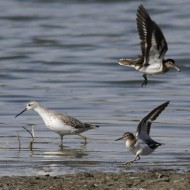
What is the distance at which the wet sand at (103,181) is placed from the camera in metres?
9.20

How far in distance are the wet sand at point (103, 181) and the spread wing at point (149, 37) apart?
2940 millimetres

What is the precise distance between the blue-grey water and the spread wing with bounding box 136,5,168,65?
4.81 feet

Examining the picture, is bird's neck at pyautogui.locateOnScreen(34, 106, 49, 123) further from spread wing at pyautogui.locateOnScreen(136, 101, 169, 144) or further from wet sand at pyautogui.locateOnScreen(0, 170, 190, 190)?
wet sand at pyautogui.locateOnScreen(0, 170, 190, 190)

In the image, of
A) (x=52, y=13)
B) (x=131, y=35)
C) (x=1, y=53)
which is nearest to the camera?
(x=1, y=53)

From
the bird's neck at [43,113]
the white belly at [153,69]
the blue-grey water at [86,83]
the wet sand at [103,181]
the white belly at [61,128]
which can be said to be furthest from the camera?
the bird's neck at [43,113]

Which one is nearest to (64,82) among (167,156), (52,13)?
(167,156)

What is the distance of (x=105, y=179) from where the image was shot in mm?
9703

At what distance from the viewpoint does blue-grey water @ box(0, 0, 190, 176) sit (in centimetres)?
1211

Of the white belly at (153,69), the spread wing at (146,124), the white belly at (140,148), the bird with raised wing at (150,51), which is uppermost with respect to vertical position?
the bird with raised wing at (150,51)

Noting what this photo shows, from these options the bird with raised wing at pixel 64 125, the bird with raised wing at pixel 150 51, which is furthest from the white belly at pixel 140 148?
the bird with raised wing at pixel 64 125

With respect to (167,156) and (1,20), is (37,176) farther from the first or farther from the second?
(1,20)

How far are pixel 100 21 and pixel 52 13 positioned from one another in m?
3.15

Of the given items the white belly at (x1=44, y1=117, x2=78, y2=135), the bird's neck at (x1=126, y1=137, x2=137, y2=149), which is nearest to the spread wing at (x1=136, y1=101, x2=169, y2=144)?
the bird's neck at (x1=126, y1=137, x2=137, y2=149)

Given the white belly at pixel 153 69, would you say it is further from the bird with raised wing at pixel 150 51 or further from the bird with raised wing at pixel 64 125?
the bird with raised wing at pixel 64 125
